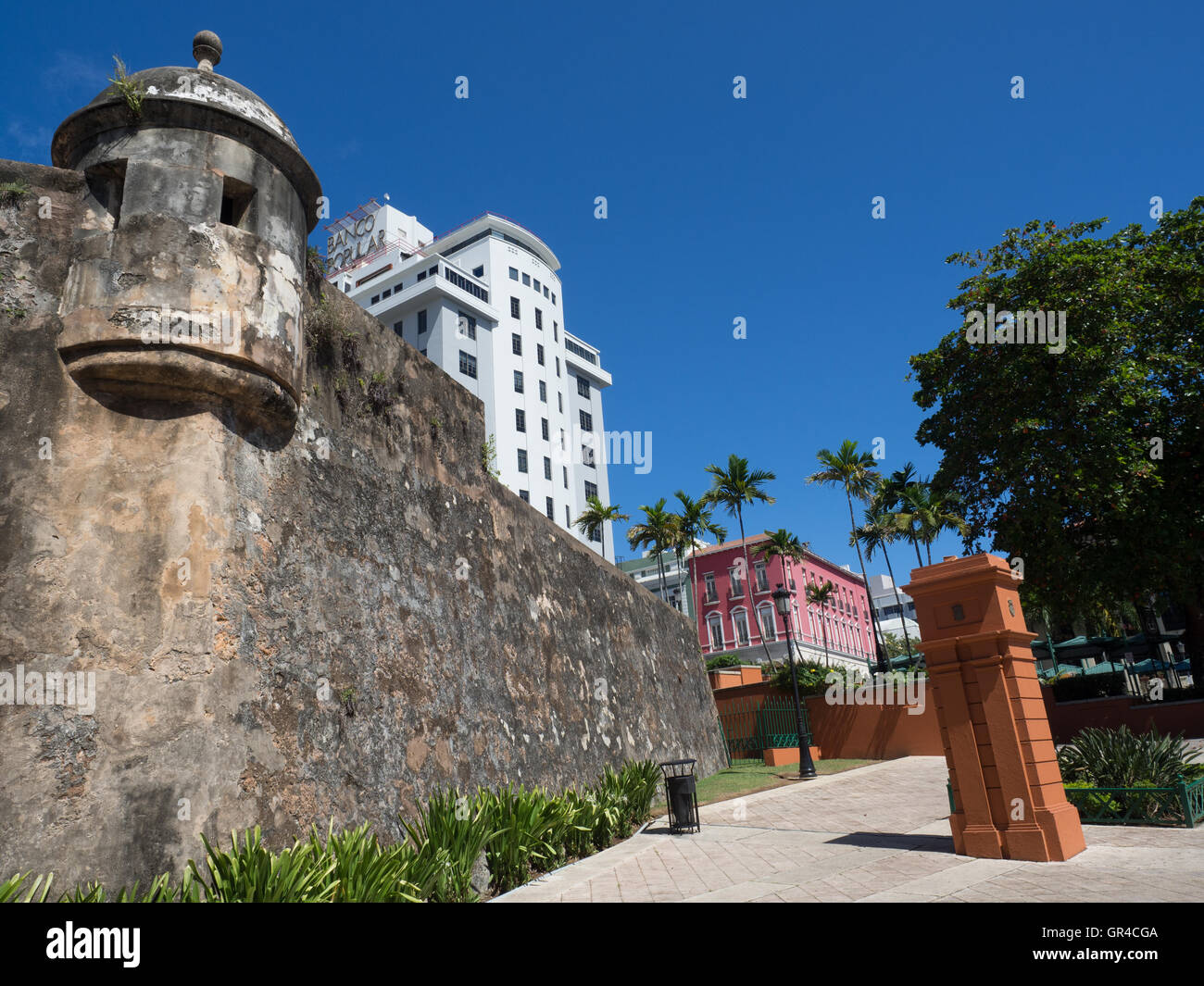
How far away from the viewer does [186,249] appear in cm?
724

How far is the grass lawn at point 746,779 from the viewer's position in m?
16.5

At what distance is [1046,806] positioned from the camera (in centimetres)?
802

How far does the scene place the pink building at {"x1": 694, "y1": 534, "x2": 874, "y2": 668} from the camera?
5653 cm

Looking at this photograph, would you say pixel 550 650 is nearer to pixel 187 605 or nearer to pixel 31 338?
pixel 187 605

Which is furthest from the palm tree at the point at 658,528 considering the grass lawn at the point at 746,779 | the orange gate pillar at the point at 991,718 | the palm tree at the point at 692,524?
the orange gate pillar at the point at 991,718

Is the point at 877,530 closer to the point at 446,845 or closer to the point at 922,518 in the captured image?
the point at 922,518

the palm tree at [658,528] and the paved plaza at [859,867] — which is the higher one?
the palm tree at [658,528]

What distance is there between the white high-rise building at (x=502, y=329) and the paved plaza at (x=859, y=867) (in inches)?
1297

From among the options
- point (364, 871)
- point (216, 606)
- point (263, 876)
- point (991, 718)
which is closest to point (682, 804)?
point (991, 718)

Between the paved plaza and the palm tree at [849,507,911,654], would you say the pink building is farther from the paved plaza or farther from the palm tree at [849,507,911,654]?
the paved plaza

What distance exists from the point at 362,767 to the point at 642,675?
11.3 meters

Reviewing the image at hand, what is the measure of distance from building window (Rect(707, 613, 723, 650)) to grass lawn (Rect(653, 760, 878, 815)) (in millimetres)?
35600

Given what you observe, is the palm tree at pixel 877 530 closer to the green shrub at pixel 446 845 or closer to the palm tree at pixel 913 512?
the palm tree at pixel 913 512
